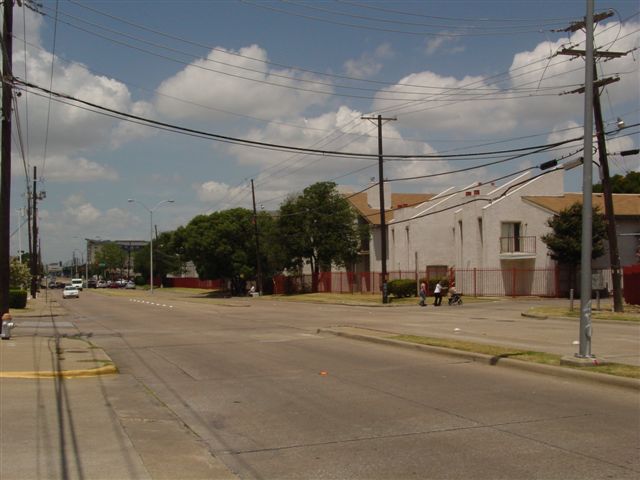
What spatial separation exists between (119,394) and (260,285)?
5478 cm

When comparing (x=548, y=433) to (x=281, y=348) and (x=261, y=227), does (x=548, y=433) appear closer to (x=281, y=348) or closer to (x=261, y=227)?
(x=281, y=348)

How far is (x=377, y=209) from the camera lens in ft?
211

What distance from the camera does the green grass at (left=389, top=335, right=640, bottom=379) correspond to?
11125 millimetres

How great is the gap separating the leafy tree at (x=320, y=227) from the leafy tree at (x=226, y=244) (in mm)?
6787

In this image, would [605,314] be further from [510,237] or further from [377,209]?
[377,209]

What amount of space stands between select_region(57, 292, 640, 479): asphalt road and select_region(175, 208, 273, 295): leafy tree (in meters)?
52.4

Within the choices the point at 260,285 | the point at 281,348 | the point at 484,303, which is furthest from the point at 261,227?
the point at 281,348

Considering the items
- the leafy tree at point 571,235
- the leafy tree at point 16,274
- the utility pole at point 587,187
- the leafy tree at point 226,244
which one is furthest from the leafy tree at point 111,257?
the utility pole at point 587,187

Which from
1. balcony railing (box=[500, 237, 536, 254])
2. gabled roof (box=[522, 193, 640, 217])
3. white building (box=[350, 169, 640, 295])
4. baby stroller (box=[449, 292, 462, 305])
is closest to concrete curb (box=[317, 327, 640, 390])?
baby stroller (box=[449, 292, 462, 305])

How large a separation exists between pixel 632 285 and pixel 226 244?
141 ft

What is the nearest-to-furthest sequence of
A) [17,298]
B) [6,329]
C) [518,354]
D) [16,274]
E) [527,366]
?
[527,366], [518,354], [6,329], [17,298], [16,274]

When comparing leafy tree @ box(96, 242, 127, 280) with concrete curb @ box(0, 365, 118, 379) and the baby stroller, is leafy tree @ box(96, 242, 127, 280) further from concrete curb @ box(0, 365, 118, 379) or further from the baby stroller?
concrete curb @ box(0, 365, 118, 379)

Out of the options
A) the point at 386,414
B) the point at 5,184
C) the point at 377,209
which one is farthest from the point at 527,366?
the point at 377,209

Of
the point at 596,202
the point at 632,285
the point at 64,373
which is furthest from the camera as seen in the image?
the point at 596,202
